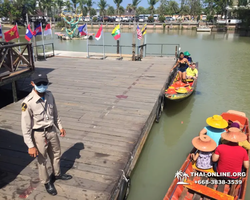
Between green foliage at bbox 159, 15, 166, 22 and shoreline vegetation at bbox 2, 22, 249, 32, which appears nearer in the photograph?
shoreline vegetation at bbox 2, 22, 249, 32

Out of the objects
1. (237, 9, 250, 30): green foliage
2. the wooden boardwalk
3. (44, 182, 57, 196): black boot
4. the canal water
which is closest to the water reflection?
the canal water

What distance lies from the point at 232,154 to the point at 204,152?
0.62m

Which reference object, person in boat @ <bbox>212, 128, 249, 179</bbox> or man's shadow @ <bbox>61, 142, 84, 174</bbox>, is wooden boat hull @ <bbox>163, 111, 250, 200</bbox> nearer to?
person in boat @ <bbox>212, 128, 249, 179</bbox>

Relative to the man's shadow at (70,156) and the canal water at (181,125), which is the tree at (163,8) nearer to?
the canal water at (181,125)

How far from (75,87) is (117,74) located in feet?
8.47

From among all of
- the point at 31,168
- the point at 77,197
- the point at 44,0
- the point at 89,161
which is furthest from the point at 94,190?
the point at 44,0

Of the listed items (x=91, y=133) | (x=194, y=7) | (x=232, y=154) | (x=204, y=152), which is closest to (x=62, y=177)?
(x=91, y=133)

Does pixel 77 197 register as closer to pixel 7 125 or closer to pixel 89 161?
pixel 89 161

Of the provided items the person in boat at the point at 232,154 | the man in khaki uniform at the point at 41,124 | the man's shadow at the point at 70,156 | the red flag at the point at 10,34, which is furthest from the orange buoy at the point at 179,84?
the red flag at the point at 10,34

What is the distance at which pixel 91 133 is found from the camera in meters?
5.36

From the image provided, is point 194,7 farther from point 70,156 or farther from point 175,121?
point 70,156

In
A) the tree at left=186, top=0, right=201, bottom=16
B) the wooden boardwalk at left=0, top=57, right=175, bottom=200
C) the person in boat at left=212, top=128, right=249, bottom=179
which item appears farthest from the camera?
the tree at left=186, top=0, right=201, bottom=16

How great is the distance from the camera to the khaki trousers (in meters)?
3.11

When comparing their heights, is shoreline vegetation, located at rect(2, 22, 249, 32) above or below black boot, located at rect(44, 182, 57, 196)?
above
